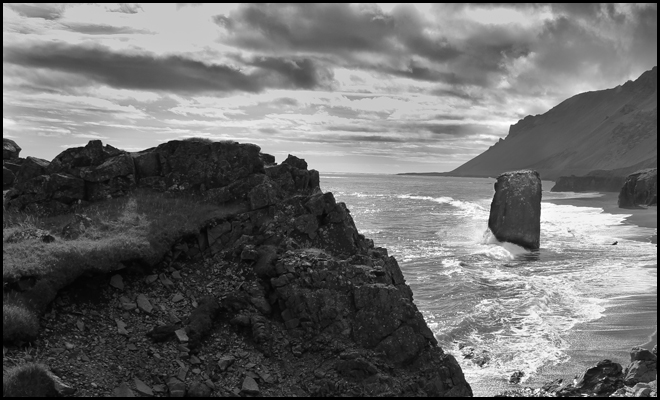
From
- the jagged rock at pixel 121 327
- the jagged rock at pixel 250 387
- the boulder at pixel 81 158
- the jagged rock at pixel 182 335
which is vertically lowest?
the jagged rock at pixel 250 387

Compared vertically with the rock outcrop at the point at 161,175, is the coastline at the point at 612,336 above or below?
below

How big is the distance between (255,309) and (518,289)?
21.0m

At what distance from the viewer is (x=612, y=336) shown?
2130 cm

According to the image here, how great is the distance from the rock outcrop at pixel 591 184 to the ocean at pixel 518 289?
101m

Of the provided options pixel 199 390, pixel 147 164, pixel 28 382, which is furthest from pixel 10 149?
pixel 199 390

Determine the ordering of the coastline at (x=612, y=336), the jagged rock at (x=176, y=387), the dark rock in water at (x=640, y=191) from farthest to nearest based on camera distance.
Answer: the dark rock in water at (x=640, y=191) → the coastline at (x=612, y=336) → the jagged rock at (x=176, y=387)

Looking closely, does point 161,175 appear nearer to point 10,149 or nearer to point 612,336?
point 10,149

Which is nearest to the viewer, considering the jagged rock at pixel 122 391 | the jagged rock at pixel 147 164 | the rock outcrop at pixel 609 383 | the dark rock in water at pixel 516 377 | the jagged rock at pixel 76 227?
the jagged rock at pixel 122 391

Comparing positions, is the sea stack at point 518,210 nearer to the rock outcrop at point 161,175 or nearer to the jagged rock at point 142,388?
the rock outcrop at point 161,175

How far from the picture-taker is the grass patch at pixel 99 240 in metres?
12.2

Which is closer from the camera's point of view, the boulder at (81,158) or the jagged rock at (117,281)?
the jagged rock at (117,281)

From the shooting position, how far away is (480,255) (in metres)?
40.8

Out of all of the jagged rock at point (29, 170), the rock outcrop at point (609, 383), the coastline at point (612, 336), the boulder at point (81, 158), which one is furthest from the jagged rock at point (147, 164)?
the coastline at point (612, 336)

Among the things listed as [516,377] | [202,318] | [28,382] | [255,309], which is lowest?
[516,377]
